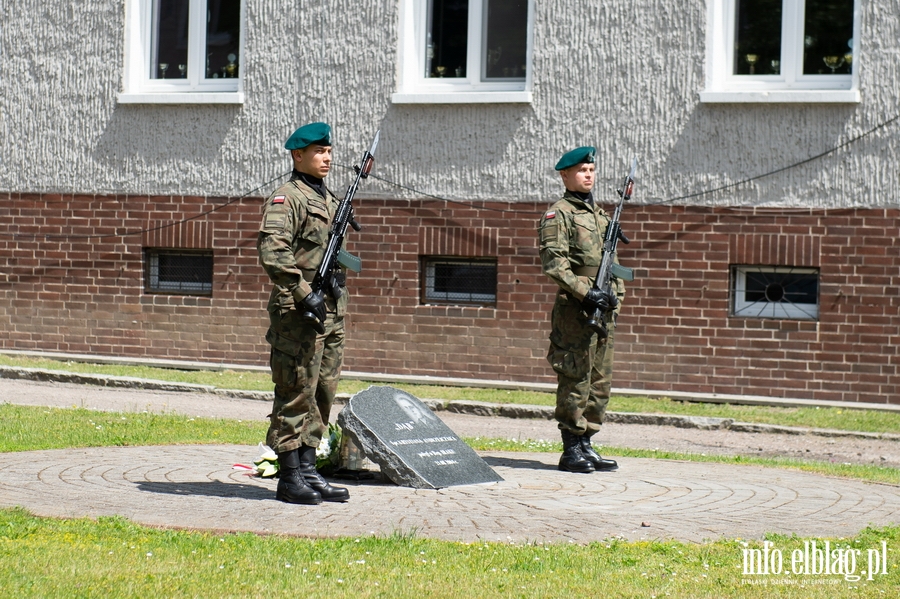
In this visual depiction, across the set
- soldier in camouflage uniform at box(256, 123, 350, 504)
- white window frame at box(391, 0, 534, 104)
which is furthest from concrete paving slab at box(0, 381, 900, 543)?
white window frame at box(391, 0, 534, 104)

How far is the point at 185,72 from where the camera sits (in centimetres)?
1677

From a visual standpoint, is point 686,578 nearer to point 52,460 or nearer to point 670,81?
point 52,460

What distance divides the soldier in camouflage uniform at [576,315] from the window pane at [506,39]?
6.54 meters

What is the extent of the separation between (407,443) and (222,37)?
382 inches

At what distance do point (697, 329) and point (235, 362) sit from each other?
18.1 feet

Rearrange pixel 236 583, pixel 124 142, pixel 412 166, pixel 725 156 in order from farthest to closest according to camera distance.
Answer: pixel 124 142 < pixel 412 166 < pixel 725 156 < pixel 236 583

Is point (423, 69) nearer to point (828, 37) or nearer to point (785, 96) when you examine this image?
point (785, 96)

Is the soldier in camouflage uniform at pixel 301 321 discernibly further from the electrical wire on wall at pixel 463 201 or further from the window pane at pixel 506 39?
the window pane at pixel 506 39

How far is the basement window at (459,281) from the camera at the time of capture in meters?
15.3

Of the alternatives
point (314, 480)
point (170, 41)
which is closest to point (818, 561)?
point (314, 480)

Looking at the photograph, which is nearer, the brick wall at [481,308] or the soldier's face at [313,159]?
the soldier's face at [313,159]

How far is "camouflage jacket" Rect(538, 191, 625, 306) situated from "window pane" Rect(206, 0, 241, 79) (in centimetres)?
844

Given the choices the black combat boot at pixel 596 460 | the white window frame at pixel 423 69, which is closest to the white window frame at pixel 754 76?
the white window frame at pixel 423 69

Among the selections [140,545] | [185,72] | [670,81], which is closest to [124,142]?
[185,72]
